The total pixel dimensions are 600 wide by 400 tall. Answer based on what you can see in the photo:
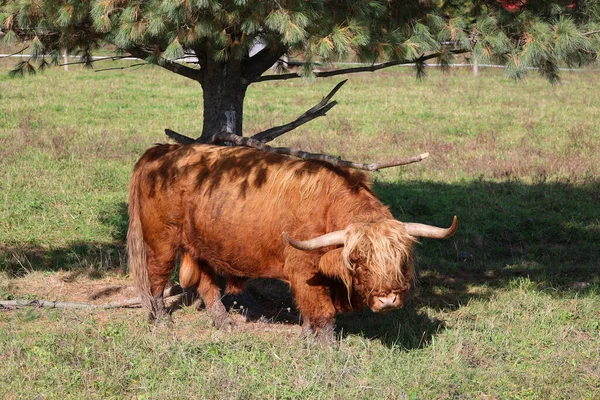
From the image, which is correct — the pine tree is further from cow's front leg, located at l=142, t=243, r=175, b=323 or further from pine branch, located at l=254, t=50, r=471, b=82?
cow's front leg, located at l=142, t=243, r=175, b=323

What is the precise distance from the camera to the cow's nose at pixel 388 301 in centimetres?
552

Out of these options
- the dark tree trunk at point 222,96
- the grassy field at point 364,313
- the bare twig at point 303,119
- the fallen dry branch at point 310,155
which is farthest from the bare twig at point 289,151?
the grassy field at point 364,313

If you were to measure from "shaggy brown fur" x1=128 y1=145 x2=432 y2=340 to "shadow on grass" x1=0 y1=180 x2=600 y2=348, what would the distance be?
619 millimetres

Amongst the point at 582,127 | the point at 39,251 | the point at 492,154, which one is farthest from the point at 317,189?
the point at 582,127

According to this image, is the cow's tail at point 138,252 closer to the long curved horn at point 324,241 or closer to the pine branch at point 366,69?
the pine branch at point 366,69

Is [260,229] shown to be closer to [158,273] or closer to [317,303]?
[317,303]

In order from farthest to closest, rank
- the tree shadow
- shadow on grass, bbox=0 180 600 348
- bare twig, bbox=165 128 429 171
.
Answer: the tree shadow < shadow on grass, bbox=0 180 600 348 < bare twig, bbox=165 128 429 171

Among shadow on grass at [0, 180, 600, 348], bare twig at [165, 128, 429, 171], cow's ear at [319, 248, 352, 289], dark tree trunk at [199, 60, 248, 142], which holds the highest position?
dark tree trunk at [199, 60, 248, 142]

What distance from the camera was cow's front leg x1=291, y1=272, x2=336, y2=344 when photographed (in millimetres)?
6082

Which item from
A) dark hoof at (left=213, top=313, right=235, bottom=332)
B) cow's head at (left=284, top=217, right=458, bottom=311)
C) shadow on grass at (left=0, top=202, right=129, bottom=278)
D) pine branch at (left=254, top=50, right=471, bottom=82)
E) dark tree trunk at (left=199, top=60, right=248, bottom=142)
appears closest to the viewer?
cow's head at (left=284, top=217, right=458, bottom=311)

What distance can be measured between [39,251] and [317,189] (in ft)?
12.8

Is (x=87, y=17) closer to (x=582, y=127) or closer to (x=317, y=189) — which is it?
(x=317, y=189)

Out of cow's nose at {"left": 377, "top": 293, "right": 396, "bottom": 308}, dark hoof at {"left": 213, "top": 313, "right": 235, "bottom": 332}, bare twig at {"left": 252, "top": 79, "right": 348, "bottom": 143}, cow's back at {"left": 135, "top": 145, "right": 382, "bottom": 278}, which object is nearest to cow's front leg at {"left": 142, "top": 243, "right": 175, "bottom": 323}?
cow's back at {"left": 135, "top": 145, "right": 382, "bottom": 278}

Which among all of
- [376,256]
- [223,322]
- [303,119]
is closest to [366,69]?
[303,119]
